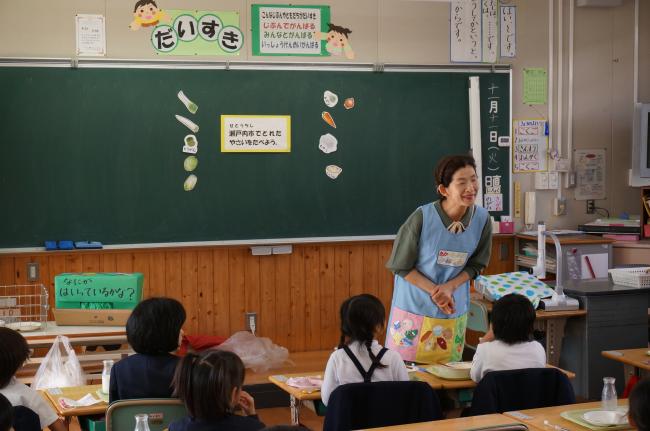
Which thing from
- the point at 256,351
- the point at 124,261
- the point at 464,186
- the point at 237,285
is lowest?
the point at 256,351

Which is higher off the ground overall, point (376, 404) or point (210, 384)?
point (210, 384)

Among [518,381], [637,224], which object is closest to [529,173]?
[637,224]

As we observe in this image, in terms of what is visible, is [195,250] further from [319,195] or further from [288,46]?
[288,46]

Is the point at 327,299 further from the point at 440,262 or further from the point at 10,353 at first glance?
the point at 10,353

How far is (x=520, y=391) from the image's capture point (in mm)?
3455

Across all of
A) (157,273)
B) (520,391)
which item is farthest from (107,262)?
(520,391)

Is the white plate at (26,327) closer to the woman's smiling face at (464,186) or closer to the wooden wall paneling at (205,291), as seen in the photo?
the wooden wall paneling at (205,291)

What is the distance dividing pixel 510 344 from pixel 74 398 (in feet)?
5.94

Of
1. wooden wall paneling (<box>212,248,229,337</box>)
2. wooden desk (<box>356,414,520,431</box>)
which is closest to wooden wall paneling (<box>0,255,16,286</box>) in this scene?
wooden wall paneling (<box>212,248,229,337</box>)

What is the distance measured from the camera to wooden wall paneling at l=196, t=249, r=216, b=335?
6.35m

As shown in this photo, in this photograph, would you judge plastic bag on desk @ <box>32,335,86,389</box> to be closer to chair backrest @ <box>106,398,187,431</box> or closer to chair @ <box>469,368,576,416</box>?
chair backrest @ <box>106,398,187,431</box>

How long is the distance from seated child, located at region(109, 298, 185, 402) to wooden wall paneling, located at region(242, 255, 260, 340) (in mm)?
3225

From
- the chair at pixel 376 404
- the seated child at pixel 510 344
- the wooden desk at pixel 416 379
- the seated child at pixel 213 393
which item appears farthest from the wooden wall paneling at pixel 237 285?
the seated child at pixel 213 393

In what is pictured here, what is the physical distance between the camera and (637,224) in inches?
269
